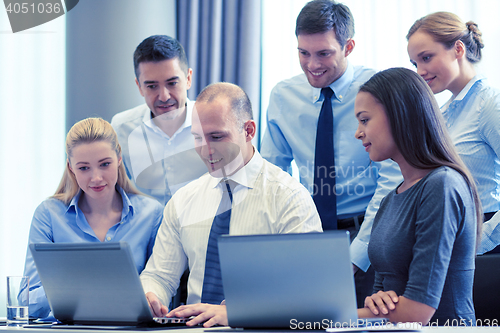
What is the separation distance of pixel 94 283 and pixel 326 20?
4.38ft

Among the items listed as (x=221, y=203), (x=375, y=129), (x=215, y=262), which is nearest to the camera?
(x=375, y=129)

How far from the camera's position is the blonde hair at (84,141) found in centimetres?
186

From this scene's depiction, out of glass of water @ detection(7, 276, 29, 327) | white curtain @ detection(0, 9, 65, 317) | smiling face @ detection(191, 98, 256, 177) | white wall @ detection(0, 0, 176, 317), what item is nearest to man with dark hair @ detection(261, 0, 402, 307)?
smiling face @ detection(191, 98, 256, 177)

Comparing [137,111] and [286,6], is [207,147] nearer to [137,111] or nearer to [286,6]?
[137,111]

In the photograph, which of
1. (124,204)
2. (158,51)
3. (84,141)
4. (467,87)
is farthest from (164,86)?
(467,87)

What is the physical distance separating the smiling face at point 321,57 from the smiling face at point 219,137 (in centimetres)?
43

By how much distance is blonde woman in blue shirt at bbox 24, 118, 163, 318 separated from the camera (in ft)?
5.90

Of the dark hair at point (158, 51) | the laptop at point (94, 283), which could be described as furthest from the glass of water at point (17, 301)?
the dark hair at point (158, 51)

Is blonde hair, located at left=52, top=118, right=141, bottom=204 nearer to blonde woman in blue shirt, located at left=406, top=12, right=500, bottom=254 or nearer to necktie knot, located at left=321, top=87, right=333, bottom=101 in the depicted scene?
necktie knot, located at left=321, top=87, right=333, bottom=101

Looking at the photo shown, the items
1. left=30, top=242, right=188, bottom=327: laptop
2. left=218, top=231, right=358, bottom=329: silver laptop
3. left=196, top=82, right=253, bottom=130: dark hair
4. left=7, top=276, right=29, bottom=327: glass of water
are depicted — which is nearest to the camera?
left=218, top=231, right=358, bottom=329: silver laptop

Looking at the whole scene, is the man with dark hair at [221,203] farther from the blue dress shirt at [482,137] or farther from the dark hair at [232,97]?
the blue dress shirt at [482,137]

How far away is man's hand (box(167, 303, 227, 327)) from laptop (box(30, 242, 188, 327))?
74 millimetres

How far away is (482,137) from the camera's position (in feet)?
5.46

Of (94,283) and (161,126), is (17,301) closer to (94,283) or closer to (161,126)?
(94,283)
